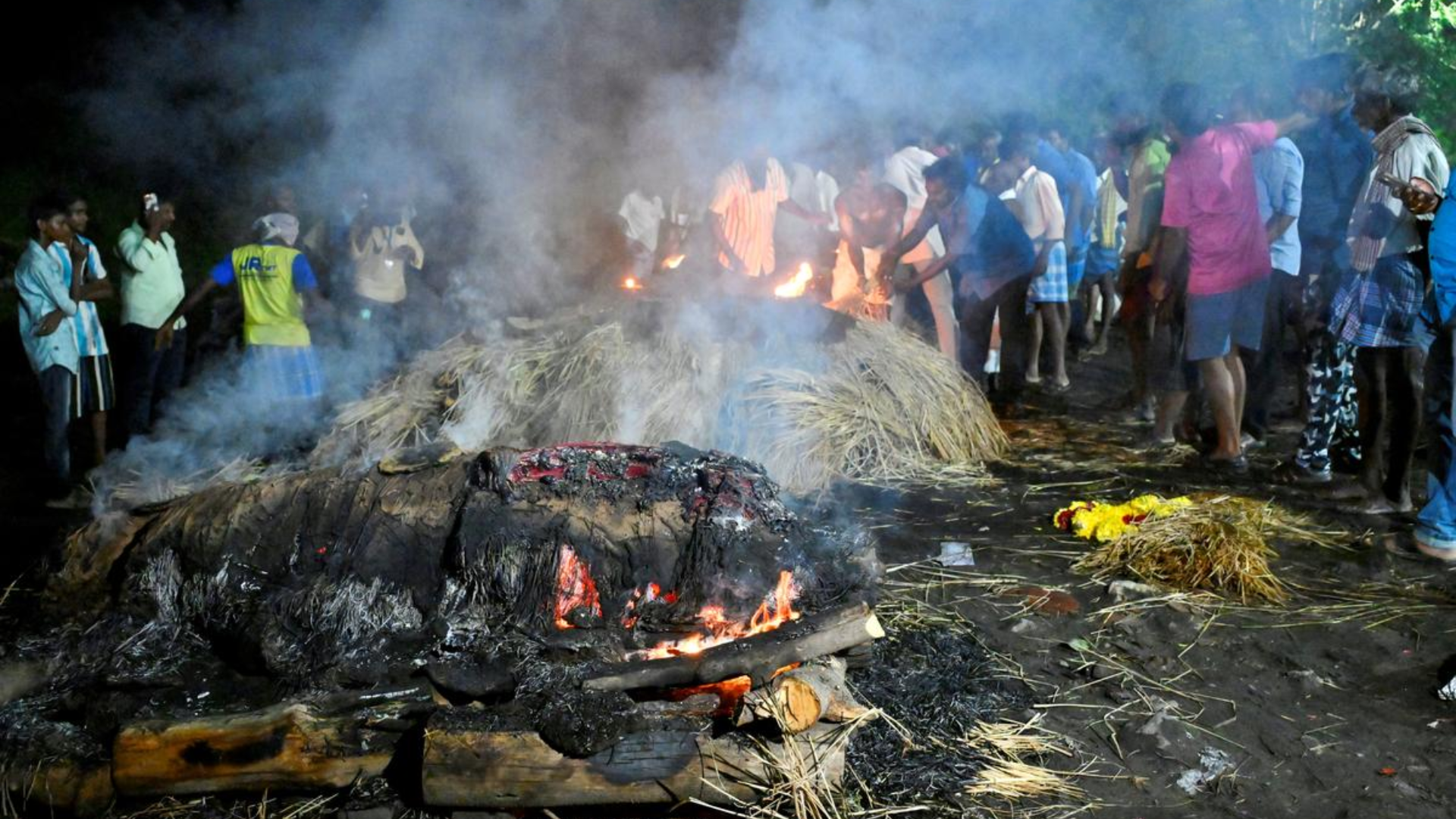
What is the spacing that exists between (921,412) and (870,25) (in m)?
2.63

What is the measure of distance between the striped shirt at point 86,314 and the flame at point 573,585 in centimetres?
497

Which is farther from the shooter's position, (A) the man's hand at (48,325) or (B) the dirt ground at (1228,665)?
(A) the man's hand at (48,325)

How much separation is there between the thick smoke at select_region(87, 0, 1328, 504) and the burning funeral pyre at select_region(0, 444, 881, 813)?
1904mm

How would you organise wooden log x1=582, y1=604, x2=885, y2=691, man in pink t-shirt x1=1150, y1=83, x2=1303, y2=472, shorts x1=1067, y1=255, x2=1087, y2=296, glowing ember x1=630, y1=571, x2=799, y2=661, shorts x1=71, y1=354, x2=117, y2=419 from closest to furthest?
wooden log x1=582, y1=604, x2=885, y2=691 < glowing ember x1=630, y1=571, x2=799, y2=661 < man in pink t-shirt x1=1150, y1=83, x2=1303, y2=472 < shorts x1=71, y1=354, x2=117, y2=419 < shorts x1=1067, y1=255, x2=1087, y2=296

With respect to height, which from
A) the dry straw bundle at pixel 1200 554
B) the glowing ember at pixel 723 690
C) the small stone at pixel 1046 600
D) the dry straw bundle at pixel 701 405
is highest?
the dry straw bundle at pixel 701 405

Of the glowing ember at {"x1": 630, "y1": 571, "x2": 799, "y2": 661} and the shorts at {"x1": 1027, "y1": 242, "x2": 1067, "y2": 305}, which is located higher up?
the shorts at {"x1": 1027, "y1": 242, "x2": 1067, "y2": 305}

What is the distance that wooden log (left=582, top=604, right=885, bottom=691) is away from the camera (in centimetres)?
325

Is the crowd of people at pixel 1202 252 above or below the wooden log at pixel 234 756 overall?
above

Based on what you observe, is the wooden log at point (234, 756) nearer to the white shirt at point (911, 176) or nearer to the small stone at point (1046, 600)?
the small stone at point (1046, 600)

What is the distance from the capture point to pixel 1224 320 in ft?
21.3

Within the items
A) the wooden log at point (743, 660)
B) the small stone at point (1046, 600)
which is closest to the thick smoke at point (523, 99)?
the wooden log at point (743, 660)

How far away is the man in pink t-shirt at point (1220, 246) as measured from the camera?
645cm

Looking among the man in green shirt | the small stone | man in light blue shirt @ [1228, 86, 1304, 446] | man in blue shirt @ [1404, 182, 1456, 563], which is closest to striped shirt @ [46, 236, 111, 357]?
the man in green shirt

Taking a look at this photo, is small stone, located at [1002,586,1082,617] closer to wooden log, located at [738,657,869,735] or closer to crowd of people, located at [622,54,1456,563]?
wooden log, located at [738,657,869,735]
